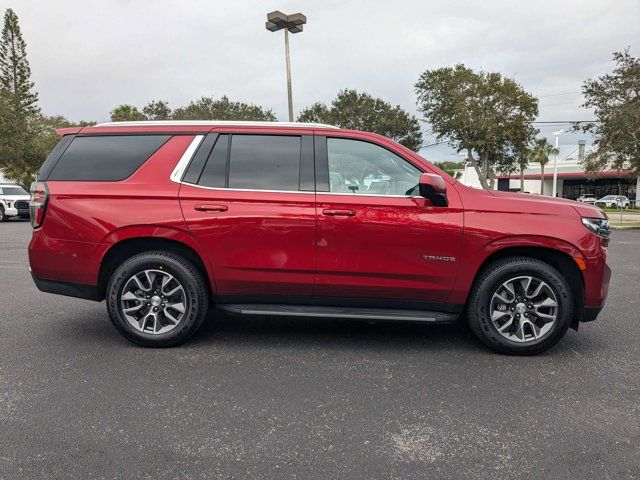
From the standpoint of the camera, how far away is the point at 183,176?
399 cm

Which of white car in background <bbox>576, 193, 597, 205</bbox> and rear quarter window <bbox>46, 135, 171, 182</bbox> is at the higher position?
rear quarter window <bbox>46, 135, 171, 182</bbox>

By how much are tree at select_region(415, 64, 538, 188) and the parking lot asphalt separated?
32318mm

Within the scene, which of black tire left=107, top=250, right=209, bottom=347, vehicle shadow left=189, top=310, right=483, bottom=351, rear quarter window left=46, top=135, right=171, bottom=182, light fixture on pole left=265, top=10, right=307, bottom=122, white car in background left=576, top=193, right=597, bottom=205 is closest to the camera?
black tire left=107, top=250, right=209, bottom=347

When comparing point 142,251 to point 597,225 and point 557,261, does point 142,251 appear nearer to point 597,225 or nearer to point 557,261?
point 557,261

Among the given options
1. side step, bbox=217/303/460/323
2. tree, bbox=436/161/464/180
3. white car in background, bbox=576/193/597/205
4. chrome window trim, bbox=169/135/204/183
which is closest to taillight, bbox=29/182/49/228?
chrome window trim, bbox=169/135/204/183

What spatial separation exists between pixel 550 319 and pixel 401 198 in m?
1.57

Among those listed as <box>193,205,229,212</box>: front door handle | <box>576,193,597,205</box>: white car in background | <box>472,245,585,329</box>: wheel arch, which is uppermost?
<box>193,205,229,212</box>: front door handle

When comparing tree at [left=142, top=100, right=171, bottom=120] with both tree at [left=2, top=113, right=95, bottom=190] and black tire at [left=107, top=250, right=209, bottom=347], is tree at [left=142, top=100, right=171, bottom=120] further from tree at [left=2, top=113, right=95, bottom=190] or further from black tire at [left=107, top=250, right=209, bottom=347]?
black tire at [left=107, top=250, right=209, bottom=347]

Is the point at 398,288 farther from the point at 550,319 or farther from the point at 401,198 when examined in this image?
the point at 550,319

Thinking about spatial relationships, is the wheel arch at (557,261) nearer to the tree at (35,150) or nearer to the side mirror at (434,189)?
the side mirror at (434,189)

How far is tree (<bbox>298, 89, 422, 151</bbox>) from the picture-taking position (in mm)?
41875

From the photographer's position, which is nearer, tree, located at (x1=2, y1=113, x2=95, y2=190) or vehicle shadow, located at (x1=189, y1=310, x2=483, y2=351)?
vehicle shadow, located at (x1=189, y1=310, x2=483, y2=351)

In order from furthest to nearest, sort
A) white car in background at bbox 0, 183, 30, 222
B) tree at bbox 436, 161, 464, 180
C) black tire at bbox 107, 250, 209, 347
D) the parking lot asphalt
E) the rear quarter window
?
tree at bbox 436, 161, 464, 180 < white car in background at bbox 0, 183, 30, 222 < the rear quarter window < black tire at bbox 107, 250, 209, 347 < the parking lot asphalt

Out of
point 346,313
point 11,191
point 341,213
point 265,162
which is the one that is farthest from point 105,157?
point 11,191
